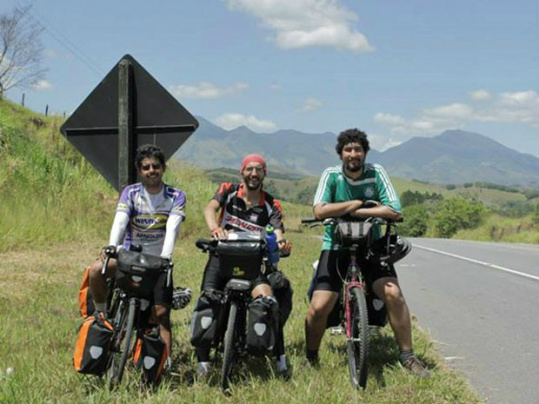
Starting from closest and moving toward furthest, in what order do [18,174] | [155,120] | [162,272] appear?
[162,272] < [155,120] < [18,174]

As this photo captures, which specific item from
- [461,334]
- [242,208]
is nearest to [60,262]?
[242,208]

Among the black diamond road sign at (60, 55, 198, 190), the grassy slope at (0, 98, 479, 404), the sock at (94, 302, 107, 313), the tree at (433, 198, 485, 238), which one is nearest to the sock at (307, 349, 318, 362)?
the grassy slope at (0, 98, 479, 404)

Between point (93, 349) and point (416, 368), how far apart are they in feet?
8.38

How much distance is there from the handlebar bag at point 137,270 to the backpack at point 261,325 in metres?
0.77

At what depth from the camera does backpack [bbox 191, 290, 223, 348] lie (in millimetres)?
4504

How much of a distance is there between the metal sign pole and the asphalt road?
11.7 feet

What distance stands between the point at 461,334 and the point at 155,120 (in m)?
4.26

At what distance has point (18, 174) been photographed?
43.3 ft

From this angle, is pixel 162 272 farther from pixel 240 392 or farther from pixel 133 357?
pixel 240 392

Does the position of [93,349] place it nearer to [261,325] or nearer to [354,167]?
[261,325]

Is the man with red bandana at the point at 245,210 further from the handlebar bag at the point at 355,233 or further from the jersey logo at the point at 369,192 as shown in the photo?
the jersey logo at the point at 369,192

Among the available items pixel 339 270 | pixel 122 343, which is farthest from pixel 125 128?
pixel 339 270

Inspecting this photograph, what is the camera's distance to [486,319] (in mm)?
7492

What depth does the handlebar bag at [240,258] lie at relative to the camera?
176 inches
